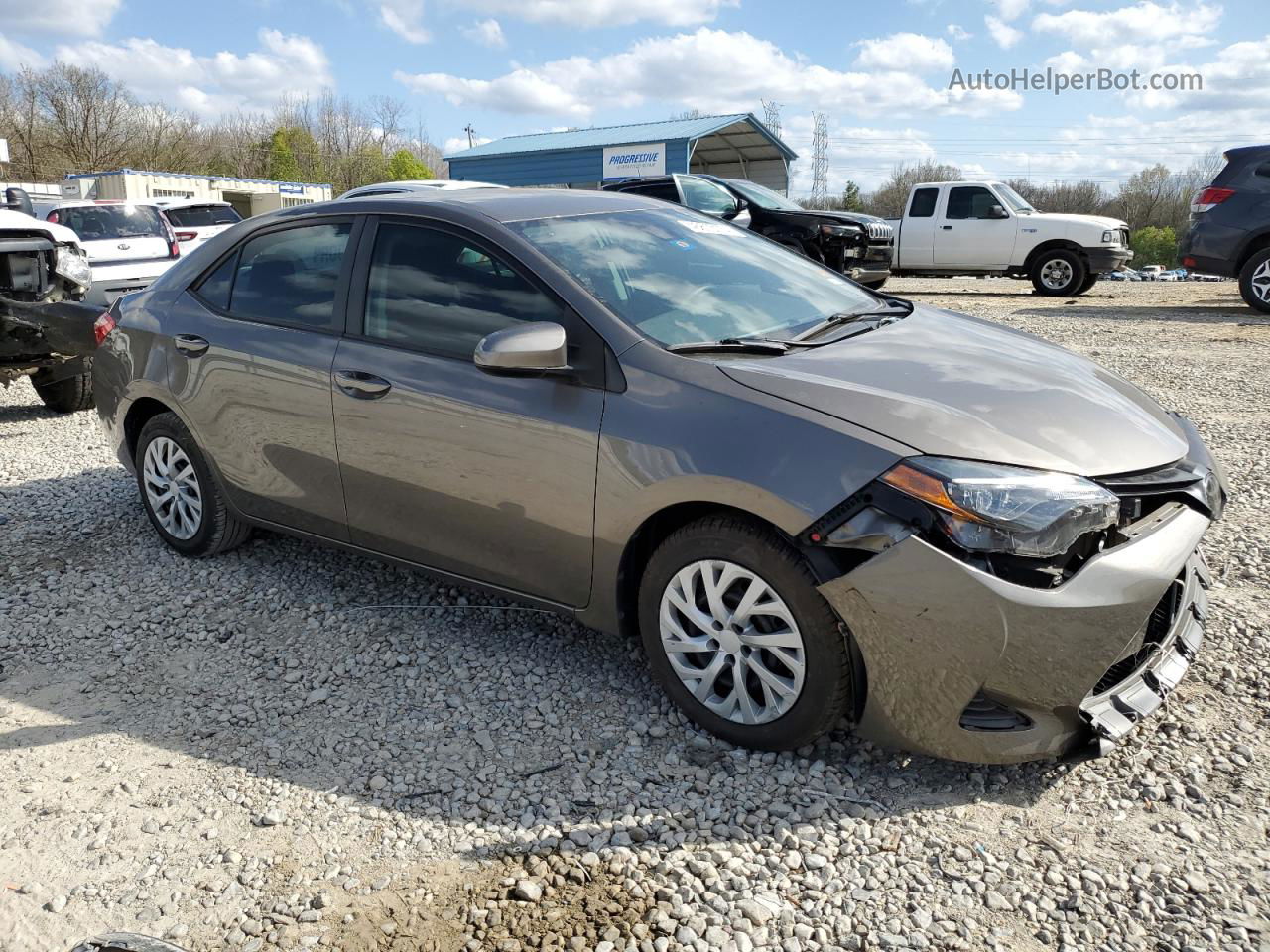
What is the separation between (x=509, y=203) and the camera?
3816mm

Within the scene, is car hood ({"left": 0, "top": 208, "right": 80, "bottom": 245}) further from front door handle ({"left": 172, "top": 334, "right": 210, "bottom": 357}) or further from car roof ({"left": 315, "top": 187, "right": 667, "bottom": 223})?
car roof ({"left": 315, "top": 187, "right": 667, "bottom": 223})

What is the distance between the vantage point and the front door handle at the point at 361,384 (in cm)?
364

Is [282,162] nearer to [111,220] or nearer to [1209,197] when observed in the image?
[111,220]

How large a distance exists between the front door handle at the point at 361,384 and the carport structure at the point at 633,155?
2785 cm

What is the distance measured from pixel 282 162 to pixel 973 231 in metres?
54.0

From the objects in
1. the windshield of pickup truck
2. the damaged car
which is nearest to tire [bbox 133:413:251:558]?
the damaged car

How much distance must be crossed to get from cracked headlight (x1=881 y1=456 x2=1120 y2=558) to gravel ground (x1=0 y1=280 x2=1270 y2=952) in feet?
2.68

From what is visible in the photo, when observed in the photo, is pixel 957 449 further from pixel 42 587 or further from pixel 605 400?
pixel 42 587

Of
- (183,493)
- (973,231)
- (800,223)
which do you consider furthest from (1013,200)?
(183,493)

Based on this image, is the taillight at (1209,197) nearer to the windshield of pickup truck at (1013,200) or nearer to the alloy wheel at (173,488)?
the windshield of pickup truck at (1013,200)

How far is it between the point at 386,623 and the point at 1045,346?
9.42 feet

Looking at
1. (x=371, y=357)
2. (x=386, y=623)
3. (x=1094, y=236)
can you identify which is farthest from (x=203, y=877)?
(x=1094, y=236)

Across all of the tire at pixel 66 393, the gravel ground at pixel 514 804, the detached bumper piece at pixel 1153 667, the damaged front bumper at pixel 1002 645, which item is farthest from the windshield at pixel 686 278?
the tire at pixel 66 393

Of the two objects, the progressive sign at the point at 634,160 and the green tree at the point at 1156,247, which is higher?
the progressive sign at the point at 634,160
